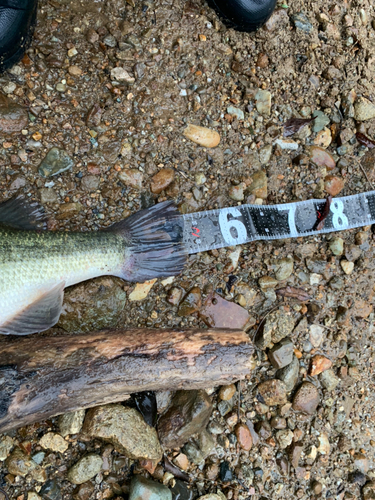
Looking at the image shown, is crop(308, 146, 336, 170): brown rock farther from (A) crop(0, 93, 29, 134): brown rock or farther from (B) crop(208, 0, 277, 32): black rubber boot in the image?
(A) crop(0, 93, 29, 134): brown rock

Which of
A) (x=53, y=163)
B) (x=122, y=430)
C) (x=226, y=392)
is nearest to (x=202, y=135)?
(x=53, y=163)

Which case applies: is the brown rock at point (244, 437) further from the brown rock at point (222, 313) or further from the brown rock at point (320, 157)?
the brown rock at point (320, 157)

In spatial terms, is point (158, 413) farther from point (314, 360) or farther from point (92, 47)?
point (92, 47)

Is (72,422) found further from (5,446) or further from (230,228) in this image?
(230,228)

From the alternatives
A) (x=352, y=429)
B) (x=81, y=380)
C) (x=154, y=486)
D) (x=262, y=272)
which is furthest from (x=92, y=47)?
(x=352, y=429)

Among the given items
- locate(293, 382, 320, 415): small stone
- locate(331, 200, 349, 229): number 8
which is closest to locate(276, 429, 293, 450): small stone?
locate(293, 382, 320, 415): small stone

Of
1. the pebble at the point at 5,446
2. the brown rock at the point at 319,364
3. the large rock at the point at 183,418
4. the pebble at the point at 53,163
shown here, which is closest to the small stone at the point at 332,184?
the brown rock at the point at 319,364
